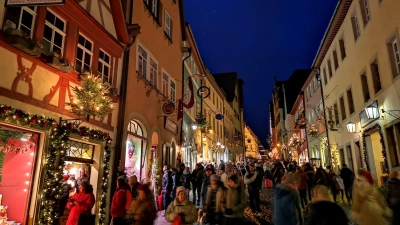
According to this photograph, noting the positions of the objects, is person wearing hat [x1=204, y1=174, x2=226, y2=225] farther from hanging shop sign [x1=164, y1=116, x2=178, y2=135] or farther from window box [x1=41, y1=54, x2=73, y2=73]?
hanging shop sign [x1=164, y1=116, x2=178, y2=135]

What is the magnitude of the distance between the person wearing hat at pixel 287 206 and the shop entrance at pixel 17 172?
5.82 meters

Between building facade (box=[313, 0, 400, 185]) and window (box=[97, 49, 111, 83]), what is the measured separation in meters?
10.9

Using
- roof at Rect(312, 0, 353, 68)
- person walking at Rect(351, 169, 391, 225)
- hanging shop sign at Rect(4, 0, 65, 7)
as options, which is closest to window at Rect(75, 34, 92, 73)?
hanging shop sign at Rect(4, 0, 65, 7)

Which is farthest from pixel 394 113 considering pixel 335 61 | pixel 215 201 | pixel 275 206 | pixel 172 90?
pixel 172 90

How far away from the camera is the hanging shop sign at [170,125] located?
1597cm

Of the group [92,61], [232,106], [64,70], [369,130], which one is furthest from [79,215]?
[232,106]

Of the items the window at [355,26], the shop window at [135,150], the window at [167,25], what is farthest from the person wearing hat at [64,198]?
the window at [355,26]

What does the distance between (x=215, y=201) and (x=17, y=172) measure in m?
5.24

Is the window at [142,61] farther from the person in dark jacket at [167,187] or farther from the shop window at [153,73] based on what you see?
the person in dark jacket at [167,187]

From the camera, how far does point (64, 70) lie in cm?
781

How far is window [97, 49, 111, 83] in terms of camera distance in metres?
10.2

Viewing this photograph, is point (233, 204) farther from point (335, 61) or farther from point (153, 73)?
point (335, 61)

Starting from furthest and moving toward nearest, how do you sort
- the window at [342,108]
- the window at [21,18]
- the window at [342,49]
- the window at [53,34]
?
1. the window at [342,108]
2. the window at [342,49]
3. the window at [53,34]
4. the window at [21,18]

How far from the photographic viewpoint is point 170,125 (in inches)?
663
